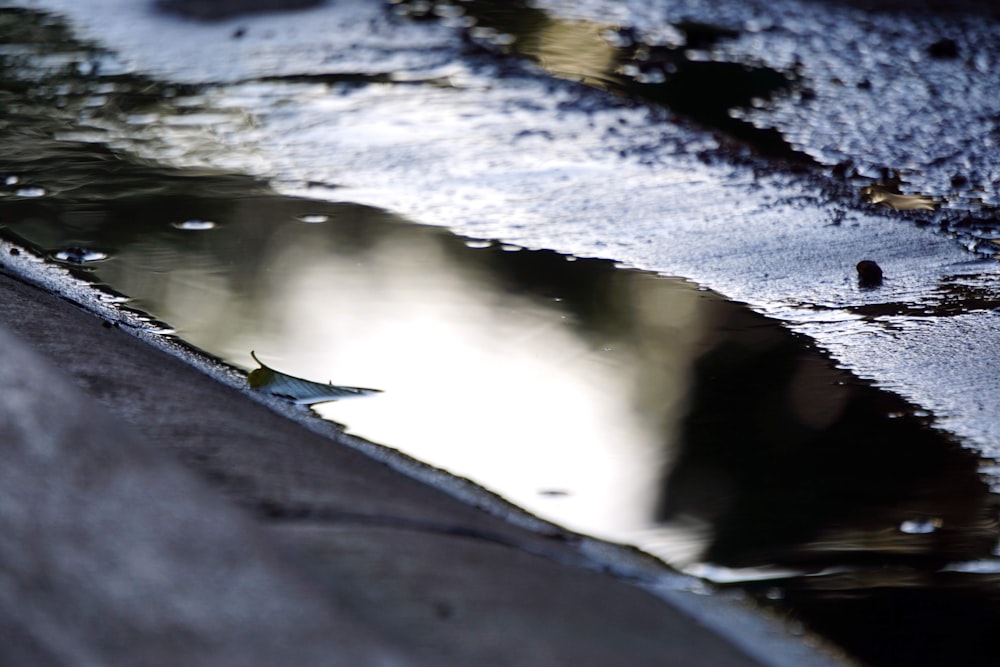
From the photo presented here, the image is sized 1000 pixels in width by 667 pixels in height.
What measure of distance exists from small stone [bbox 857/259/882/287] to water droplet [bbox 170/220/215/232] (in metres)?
1.39

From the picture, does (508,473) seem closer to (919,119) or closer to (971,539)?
(971,539)

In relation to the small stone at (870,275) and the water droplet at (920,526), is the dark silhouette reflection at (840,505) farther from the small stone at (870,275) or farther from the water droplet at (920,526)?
the small stone at (870,275)

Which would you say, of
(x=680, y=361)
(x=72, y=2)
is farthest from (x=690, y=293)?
Result: (x=72, y=2)

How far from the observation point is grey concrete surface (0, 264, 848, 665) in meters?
1.09

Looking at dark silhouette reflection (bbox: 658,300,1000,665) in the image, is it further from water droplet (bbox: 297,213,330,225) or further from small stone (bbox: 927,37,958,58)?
small stone (bbox: 927,37,958,58)

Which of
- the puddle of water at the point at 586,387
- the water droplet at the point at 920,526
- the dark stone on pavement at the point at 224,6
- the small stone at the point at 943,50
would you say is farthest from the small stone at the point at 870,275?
the dark stone on pavement at the point at 224,6

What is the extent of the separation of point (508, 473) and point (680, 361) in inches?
19.1

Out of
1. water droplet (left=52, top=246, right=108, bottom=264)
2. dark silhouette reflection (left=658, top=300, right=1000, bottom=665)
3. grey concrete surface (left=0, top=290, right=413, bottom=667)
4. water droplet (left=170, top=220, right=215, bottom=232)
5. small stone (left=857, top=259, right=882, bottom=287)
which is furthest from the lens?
water droplet (left=170, top=220, right=215, bottom=232)

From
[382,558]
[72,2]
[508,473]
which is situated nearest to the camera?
[382,558]

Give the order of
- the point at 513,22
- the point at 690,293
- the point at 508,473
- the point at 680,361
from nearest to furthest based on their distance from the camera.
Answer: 1. the point at 508,473
2. the point at 680,361
3. the point at 690,293
4. the point at 513,22

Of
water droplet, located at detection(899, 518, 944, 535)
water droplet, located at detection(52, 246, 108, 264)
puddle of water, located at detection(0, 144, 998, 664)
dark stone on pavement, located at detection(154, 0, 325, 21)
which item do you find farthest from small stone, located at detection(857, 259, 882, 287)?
dark stone on pavement, located at detection(154, 0, 325, 21)

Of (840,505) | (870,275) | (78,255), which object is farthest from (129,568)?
(870,275)

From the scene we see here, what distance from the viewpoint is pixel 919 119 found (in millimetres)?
3475

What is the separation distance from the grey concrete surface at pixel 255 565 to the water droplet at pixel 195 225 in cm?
113
